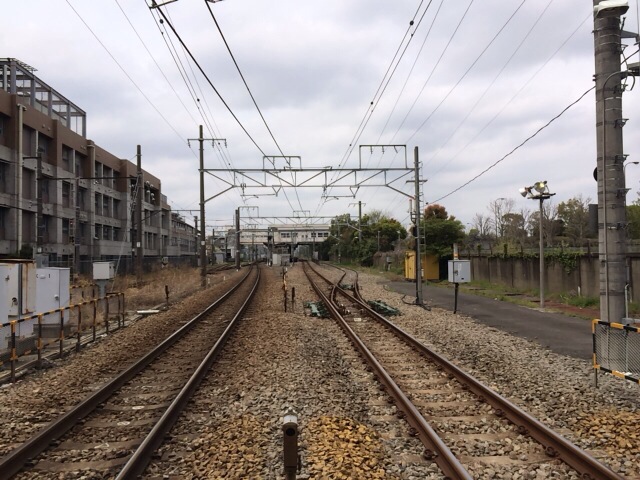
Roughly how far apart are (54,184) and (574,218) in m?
63.3

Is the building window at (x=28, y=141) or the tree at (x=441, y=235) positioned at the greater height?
the building window at (x=28, y=141)

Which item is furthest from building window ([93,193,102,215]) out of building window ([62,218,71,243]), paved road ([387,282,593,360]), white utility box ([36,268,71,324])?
white utility box ([36,268,71,324])

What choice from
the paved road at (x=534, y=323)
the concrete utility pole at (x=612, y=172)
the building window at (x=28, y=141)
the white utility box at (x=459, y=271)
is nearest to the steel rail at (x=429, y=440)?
the concrete utility pole at (x=612, y=172)

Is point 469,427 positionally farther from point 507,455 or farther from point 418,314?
point 418,314

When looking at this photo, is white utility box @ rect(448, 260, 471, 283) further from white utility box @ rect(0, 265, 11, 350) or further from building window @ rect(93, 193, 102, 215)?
building window @ rect(93, 193, 102, 215)

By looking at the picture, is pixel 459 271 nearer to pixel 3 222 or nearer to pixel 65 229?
pixel 3 222

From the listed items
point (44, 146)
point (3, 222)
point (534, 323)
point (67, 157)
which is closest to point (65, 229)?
point (67, 157)

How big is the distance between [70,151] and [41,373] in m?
43.4

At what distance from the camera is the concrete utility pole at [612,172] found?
897 centimetres

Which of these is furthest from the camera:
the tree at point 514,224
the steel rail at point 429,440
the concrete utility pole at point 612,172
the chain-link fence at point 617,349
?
the tree at point 514,224

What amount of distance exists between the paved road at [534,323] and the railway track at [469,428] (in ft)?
12.6

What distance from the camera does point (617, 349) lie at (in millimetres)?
7859

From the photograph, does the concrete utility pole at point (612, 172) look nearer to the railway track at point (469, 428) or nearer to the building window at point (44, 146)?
the railway track at point (469, 428)

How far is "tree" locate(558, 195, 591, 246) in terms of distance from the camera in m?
67.5
